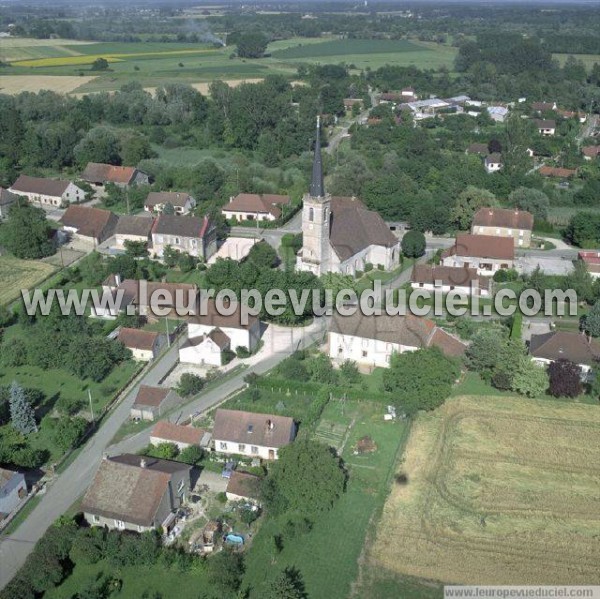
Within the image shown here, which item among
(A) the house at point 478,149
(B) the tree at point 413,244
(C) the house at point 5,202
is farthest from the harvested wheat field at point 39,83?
(B) the tree at point 413,244

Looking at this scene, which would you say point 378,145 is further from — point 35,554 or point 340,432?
point 35,554

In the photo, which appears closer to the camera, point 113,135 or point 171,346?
point 171,346

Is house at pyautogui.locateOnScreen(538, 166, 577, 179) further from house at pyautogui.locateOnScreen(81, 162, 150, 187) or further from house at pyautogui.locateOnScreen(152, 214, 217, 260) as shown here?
house at pyautogui.locateOnScreen(81, 162, 150, 187)

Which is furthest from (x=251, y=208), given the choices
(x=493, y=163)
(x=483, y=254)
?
(x=493, y=163)

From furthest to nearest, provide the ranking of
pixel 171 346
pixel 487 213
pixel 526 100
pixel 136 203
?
pixel 526 100 → pixel 136 203 → pixel 487 213 → pixel 171 346

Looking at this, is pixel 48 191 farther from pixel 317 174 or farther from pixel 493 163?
pixel 493 163

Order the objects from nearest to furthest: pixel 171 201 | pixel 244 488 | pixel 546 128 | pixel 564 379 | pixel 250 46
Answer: pixel 244 488, pixel 564 379, pixel 171 201, pixel 546 128, pixel 250 46

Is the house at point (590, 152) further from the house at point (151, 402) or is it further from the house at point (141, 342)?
the house at point (151, 402)

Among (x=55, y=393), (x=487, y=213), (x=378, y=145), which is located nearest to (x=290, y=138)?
(x=378, y=145)
